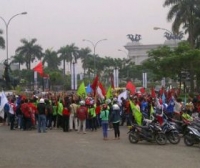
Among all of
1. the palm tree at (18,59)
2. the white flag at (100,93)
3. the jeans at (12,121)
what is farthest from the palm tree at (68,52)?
the jeans at (12,121)

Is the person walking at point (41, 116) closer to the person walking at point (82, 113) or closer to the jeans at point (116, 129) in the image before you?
the person walking at point (82, 113)

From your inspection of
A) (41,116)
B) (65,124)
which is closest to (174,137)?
(65,124)

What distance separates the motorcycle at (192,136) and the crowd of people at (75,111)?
9.45ft

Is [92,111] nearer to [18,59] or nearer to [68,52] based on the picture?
[18,59]

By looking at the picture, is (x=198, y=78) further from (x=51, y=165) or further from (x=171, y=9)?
(x=51, y=165)

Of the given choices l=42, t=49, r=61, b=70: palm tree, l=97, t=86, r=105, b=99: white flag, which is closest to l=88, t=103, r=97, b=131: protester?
l=97, t=86, r=105, b=99: white flag

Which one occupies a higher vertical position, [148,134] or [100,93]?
[100,93]

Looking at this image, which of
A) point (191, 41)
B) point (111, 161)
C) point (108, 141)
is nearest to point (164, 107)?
point (108, 141)

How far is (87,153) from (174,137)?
12.9 ft

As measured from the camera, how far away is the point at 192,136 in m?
15.4

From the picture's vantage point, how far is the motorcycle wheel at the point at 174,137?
16234 millimetres

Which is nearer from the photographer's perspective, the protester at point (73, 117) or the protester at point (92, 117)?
the protester at point (73, 117)

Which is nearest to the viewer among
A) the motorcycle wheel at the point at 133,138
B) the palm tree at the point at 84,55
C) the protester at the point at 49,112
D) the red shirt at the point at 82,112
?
the motorcycle wheel at the point at 133,138

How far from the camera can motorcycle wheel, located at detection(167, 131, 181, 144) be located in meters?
16.2
